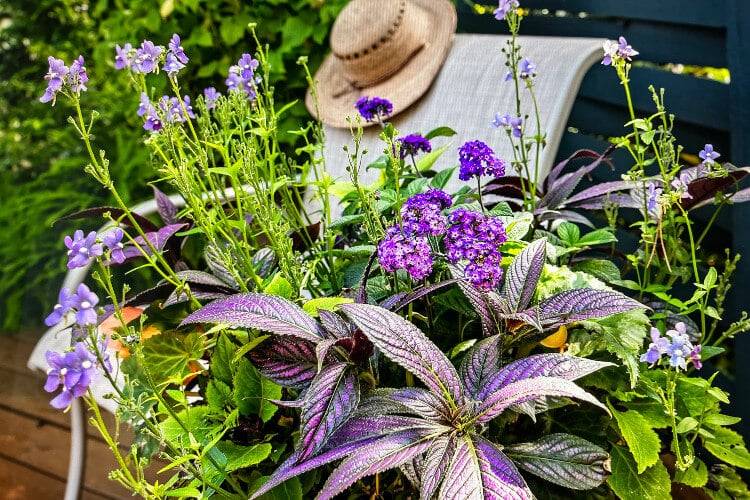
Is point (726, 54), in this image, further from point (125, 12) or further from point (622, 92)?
point (125, 12)

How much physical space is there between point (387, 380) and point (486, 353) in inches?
4.9

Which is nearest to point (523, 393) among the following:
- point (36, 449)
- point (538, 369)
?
point (538, 369)

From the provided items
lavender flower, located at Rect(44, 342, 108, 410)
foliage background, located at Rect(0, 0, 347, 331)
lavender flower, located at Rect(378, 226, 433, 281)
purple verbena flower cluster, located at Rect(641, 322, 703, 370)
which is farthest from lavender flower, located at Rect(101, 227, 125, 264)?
foliage background, located at Rect(0, 0, 347, 331)

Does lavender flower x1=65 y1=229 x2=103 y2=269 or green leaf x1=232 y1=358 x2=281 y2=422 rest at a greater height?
lavender flower x1=65 y1=229 x2=103 y2=269

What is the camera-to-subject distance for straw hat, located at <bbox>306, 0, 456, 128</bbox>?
1.73 meters

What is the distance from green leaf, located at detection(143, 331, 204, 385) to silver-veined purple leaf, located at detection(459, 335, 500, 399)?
0.31 metres

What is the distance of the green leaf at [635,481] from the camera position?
0.73 m

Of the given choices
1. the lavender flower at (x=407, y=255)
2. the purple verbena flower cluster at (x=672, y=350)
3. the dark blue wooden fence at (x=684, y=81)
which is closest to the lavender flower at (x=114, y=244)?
the lavender flower at (x=407, y=255)

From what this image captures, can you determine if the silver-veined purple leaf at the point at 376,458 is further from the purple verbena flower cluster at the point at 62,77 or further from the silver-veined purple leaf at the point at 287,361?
the purple verbena flower cluster at the point at 62,77

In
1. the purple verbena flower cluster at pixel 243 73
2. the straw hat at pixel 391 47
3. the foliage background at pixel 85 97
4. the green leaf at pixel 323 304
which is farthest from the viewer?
the foliage background at pixel 85 97

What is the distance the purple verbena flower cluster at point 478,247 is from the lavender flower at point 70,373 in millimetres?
333

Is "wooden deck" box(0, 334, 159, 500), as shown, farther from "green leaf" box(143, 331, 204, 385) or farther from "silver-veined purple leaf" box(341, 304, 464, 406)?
"silver-veined purple leaf" box(341, 304, 464, 406)

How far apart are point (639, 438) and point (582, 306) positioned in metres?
0.16

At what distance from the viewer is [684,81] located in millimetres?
1438
